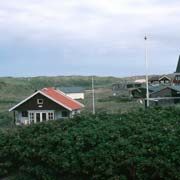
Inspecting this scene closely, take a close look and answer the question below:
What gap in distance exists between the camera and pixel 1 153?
350 inches

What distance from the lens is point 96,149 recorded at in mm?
7602

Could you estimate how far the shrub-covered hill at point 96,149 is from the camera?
7.15 meters

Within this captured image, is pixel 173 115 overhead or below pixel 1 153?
overhead

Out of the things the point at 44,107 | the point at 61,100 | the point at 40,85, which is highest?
the point at 40,85

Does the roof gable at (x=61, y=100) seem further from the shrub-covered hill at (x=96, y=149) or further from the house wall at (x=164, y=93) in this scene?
the shrub-covered hill at (x=96, y=149)

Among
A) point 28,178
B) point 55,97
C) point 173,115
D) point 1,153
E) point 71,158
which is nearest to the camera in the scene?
point 71,158

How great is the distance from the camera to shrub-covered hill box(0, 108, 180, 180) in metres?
→ 7.15


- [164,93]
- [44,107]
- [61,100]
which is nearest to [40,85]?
[164,93]

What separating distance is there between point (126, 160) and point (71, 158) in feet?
3.67

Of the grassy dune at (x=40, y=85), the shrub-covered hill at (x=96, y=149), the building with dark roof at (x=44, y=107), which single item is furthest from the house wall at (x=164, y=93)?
the shrub-covered hill at (x=96, y=149)

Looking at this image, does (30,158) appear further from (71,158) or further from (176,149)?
(176,149)

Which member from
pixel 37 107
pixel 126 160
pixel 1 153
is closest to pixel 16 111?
pixel 37 107

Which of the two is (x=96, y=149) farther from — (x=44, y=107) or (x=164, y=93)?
(x=164, y=93)

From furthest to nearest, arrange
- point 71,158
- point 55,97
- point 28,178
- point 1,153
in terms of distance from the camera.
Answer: point 55,97 → point 1,153 → point 28,178 → point 71,158
